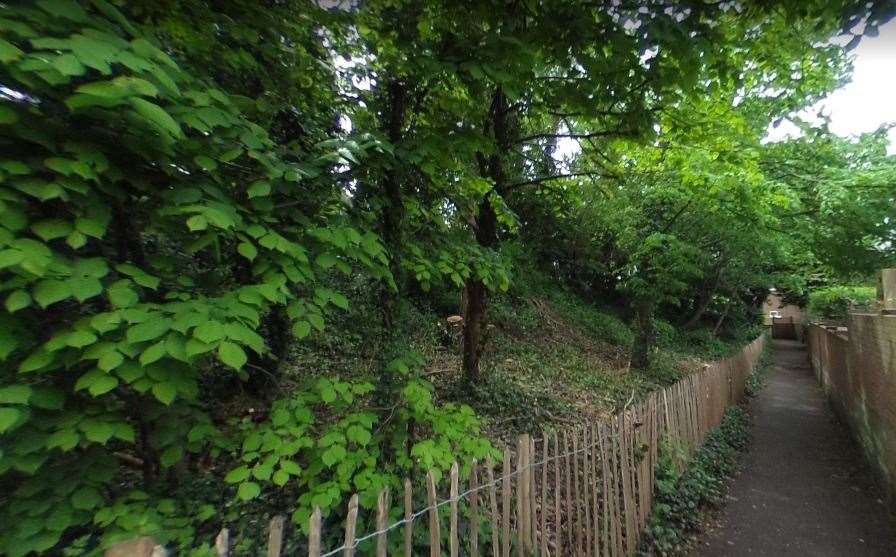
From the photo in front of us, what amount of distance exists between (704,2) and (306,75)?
10.0ft

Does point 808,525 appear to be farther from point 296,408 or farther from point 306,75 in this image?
point 306,75

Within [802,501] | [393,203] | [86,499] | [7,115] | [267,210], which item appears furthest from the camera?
[802,501]

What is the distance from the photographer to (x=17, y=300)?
1.40m

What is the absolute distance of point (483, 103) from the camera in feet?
14.5

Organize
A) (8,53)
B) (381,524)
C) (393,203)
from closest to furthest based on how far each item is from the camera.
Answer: (8,53), (381,524), (393,203)

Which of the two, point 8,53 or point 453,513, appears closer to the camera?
point 8,53

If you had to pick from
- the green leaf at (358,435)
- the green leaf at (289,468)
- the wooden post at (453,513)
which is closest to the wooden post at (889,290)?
the wooden post at (453,513)

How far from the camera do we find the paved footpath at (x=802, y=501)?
14.9ft

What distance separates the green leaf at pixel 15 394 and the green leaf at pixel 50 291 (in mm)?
317

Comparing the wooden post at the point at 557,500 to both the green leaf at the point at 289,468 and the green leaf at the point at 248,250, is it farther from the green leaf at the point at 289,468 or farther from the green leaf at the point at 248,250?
the green leaf at the point at 248,250

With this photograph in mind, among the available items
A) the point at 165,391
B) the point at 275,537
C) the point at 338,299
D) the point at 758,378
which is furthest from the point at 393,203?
the point at 758,378

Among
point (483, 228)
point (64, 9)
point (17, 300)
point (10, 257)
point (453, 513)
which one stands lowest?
point (453, 513)

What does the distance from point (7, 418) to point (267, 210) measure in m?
1.21

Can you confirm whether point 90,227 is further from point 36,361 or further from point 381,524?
point 381,524
